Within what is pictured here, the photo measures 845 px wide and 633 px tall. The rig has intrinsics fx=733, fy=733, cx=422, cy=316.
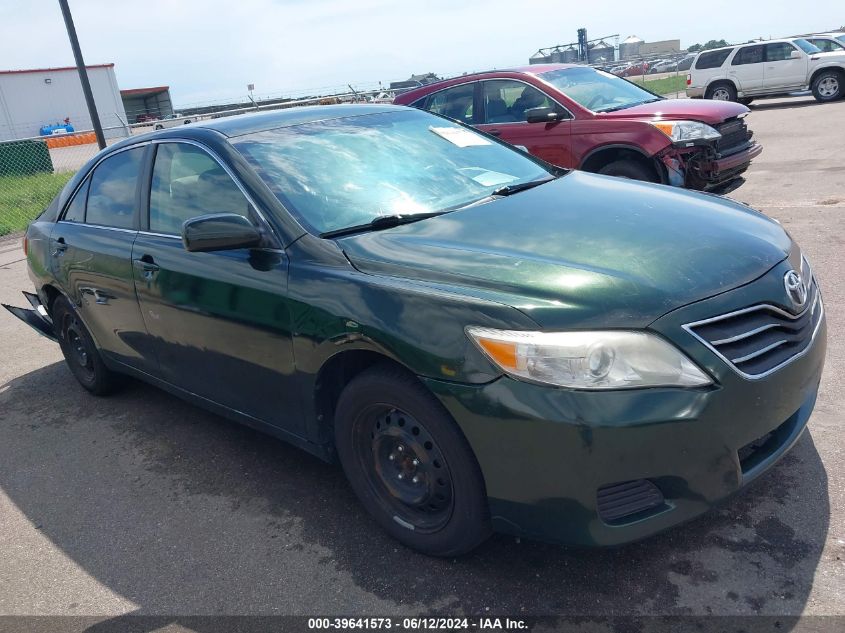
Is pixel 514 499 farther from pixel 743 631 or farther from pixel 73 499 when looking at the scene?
pixel 73 499

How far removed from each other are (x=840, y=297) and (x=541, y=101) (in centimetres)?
397

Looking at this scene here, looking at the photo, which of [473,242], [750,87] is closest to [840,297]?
[473,242]

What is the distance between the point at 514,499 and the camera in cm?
238

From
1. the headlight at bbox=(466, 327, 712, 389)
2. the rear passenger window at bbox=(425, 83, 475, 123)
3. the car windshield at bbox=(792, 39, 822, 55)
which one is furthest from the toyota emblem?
the car windshield at bbox=(792, 39, 822, 55)

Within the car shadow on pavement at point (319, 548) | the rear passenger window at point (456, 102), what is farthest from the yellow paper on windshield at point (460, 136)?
the rear passenger window at point (456, 102)

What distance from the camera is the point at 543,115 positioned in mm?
7512

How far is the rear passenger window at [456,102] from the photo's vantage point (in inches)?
333

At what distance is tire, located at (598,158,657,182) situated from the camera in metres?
7.20

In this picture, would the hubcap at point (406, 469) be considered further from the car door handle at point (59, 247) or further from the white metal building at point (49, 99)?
the white metal building at point (49, 99)

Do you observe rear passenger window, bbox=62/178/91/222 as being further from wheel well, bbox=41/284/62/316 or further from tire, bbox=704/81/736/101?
tire, bbox=704/81/736/101

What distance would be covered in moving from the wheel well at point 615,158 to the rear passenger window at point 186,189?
485 centimetres

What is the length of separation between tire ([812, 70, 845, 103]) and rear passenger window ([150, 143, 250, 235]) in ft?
67.4

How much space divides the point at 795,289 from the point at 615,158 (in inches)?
200

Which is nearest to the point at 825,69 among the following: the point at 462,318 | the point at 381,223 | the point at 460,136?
the point at 460,136
